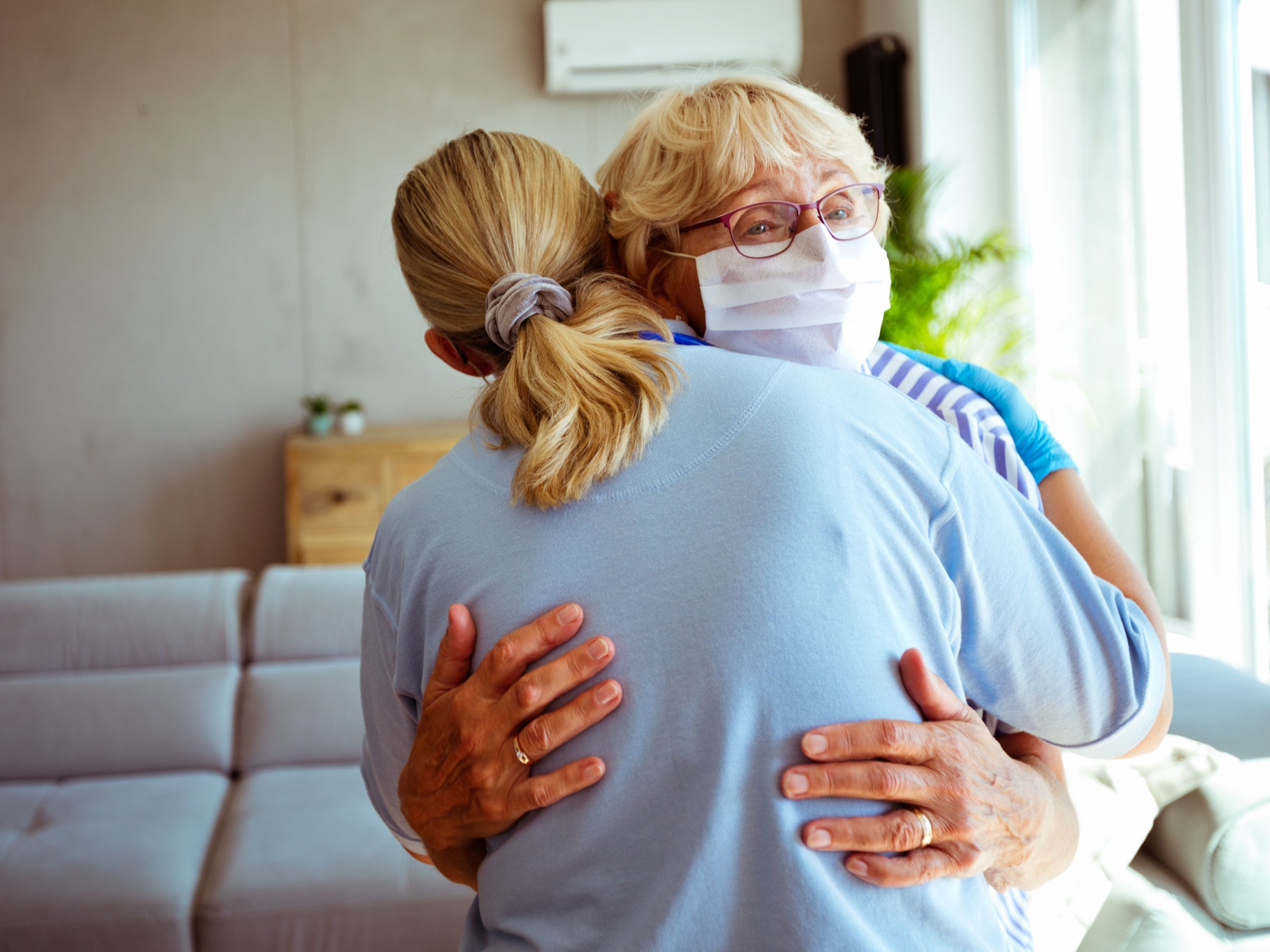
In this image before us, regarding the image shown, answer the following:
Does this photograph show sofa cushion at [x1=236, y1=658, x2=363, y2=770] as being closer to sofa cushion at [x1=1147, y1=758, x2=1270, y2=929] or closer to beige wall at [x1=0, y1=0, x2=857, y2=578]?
sofa cushion at [x1=1147, y1=758, x2=1270, y2=929]

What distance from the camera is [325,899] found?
2.13 metres

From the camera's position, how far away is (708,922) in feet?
2.25

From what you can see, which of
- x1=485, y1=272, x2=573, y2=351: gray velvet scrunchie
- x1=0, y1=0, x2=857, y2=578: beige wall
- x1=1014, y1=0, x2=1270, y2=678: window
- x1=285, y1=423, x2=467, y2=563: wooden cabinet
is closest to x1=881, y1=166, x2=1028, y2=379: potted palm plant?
x1=1014, y1=0, x2=1270, y2=678: window

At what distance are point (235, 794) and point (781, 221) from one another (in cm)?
220

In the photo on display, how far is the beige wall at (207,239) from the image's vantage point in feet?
16.2

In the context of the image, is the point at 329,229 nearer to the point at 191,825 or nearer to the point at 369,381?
the point at 369,381

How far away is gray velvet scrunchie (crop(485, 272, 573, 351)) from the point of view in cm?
84

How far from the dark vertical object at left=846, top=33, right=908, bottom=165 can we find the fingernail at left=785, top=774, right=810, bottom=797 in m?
4.27

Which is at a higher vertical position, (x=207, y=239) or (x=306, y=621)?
(x=207, y=239)

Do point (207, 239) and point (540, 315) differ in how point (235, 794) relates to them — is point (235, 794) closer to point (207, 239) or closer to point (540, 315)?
point (540, 315)

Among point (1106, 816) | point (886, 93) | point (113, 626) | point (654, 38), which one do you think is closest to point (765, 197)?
point (1106, 816)

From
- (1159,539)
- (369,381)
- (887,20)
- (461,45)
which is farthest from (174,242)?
(1159,539)

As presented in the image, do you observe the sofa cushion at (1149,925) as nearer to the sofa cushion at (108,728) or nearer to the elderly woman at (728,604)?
the elderly woman at (728,604)

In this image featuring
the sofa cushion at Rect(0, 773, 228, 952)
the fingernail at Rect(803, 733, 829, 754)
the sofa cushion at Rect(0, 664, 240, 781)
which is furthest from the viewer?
the sofa cushion at Rect(0, 664, 240, 781)
